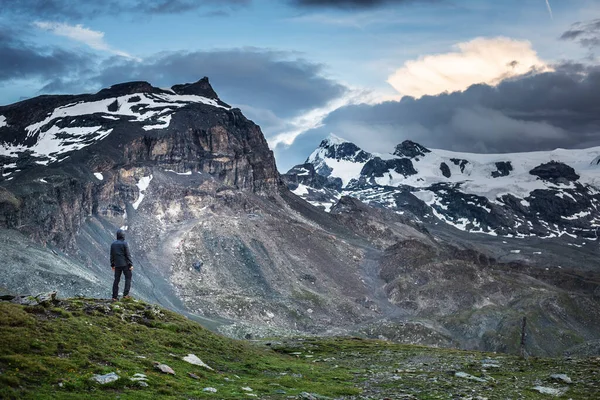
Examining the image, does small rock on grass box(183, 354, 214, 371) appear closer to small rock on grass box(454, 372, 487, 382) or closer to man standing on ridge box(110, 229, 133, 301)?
man standing on ridge box(110, 229, 133, 301)

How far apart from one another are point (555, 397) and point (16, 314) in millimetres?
30306

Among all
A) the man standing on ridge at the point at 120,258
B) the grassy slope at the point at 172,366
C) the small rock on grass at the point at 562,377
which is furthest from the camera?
the man standing on ridge at the point at 120,258

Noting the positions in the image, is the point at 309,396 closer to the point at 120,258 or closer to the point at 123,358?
the point at 123,358

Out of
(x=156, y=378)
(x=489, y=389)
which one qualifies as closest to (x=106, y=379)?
(x=156, y=378)

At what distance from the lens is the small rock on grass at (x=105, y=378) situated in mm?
26969

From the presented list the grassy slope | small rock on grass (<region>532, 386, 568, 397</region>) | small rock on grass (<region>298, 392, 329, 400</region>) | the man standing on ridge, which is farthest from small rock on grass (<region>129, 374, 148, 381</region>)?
small rock on grass (<region>532, 386, 568, 397</region>)

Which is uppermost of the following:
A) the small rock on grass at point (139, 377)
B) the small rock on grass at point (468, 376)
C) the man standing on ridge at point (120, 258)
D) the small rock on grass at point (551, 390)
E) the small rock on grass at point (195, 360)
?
the man standing on ridge at point (120, 258)

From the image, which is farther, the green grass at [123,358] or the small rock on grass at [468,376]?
the small rock on grass at [468,376]

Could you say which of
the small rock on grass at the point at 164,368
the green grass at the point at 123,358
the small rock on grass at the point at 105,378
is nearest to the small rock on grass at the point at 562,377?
the green grass at the point at 123,358

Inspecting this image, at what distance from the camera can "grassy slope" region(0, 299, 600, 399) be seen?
26734 mm

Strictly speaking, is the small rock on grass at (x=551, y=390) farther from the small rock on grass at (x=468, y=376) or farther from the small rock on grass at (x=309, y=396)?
the small rock on grass at (x=309, y=396)

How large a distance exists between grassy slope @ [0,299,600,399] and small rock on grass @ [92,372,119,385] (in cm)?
30

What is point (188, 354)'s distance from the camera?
3838 cm

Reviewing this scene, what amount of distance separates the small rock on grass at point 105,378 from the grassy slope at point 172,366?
11.6 inches
